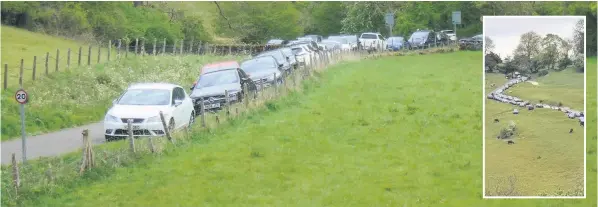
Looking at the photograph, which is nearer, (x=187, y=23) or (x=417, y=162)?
(x=417, y=162)

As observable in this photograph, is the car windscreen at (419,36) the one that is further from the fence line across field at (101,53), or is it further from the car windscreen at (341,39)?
the fence line across field at (101,53)

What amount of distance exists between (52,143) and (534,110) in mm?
5973

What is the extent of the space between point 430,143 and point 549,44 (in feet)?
12.0

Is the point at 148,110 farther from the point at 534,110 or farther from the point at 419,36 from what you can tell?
the point at 419,36

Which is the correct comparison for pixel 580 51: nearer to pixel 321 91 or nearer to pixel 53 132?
pixel 53 132

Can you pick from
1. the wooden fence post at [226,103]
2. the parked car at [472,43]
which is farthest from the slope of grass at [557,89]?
the parked car at [472,43]

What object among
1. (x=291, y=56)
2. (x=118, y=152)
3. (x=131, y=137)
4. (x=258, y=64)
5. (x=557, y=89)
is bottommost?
(x=118, y=152)

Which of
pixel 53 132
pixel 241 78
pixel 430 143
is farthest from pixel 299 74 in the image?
pixel 53 132

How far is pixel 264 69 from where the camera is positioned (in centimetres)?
1622

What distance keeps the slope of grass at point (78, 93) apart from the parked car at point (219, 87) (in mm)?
929

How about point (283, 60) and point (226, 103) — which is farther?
point (283, 60)

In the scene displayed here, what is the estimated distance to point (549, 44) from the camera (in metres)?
7.66

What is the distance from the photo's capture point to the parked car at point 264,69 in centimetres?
1544

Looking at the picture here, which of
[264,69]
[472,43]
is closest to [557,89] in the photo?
[472,43]
